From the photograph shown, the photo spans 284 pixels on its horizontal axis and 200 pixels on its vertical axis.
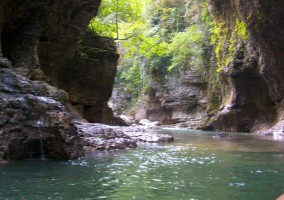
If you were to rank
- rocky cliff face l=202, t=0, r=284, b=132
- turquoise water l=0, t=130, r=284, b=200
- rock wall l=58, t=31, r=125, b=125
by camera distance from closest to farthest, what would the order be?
turquoise water l=0, t=130, r=284, b=200 < rocky cliff face l=202, t=0, r=284, b=132 < rock wall l=58, t=31, r=125, b=125

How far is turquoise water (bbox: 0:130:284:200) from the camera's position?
558cm

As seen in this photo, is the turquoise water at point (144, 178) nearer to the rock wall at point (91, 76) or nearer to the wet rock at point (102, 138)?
the wet rock at point (102, 138)

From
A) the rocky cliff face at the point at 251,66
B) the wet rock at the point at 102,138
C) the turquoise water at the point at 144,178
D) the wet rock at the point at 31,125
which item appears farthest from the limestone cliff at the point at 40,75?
the rocky cliff face at the point at 251,66

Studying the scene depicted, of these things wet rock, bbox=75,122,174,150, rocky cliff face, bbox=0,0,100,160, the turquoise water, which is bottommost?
the turquoise water

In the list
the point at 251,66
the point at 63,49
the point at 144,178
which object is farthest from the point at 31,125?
the point at 251,66

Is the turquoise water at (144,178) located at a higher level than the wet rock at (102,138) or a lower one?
lower

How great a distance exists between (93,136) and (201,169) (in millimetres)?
5246

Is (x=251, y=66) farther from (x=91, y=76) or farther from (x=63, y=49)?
(x=63, y=49)

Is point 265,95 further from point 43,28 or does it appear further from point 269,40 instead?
point 43,28

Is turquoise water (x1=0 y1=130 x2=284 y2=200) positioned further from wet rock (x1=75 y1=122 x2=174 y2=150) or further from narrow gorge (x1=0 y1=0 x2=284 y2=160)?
wet rock (x1=75 y1=122 x2=174 y2=150)

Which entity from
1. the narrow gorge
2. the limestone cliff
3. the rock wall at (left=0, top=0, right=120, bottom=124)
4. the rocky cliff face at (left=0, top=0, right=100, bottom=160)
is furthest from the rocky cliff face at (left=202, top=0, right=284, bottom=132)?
the rocky cliff face at (left=0, top=0, right=100, bottom=160)

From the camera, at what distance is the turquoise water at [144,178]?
18.3ft

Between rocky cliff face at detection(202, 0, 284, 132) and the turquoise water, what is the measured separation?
41.9ft

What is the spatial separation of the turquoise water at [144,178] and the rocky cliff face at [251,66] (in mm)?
12758
